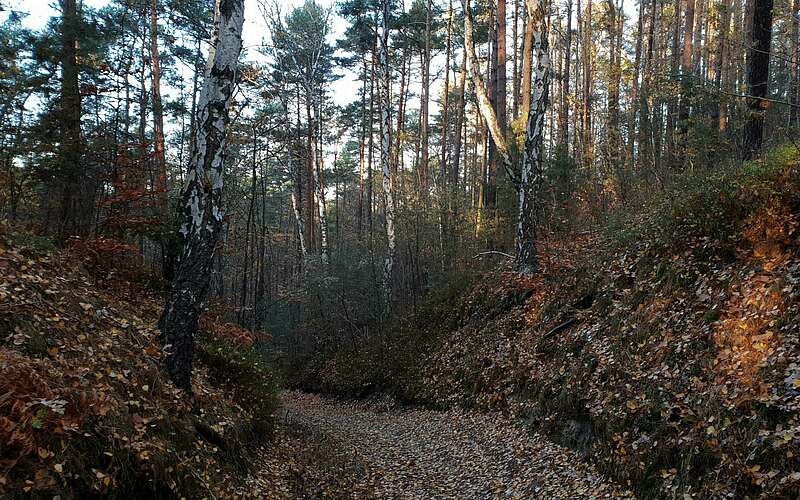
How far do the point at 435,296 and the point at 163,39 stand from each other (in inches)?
601

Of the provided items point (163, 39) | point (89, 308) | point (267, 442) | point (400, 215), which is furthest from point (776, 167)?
point (163, 39)

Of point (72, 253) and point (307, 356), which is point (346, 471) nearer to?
point (72, 253)

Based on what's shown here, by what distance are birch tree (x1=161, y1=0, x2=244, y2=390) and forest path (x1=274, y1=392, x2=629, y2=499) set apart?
298 centimetres

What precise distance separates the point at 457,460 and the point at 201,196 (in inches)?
234

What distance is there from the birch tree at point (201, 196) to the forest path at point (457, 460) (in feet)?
9.79

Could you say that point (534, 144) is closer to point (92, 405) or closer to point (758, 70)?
point (758, 70)

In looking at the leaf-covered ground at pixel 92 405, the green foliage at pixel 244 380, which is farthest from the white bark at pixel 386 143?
the leaf-covered ground at pixel 92 405

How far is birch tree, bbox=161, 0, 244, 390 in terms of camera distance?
595 centimetres

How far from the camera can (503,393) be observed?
945 centimetres

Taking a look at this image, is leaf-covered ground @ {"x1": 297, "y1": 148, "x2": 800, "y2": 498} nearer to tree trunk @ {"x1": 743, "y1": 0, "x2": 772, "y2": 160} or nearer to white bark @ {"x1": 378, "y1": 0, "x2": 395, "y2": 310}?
tree trunk @ {"x1": 743, "y1": 0, "x2": 772, "y2": 160}

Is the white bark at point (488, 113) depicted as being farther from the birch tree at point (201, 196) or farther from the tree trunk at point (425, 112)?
the birch tree at point (201, 196)

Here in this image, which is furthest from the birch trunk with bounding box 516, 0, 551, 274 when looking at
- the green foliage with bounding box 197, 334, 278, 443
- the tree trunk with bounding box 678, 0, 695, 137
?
the green foliage with bounding box 197, 334, 278, 443

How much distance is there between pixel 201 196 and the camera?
5.95 meters

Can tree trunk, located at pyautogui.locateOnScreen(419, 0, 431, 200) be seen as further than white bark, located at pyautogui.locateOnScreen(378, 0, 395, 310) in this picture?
Yes
